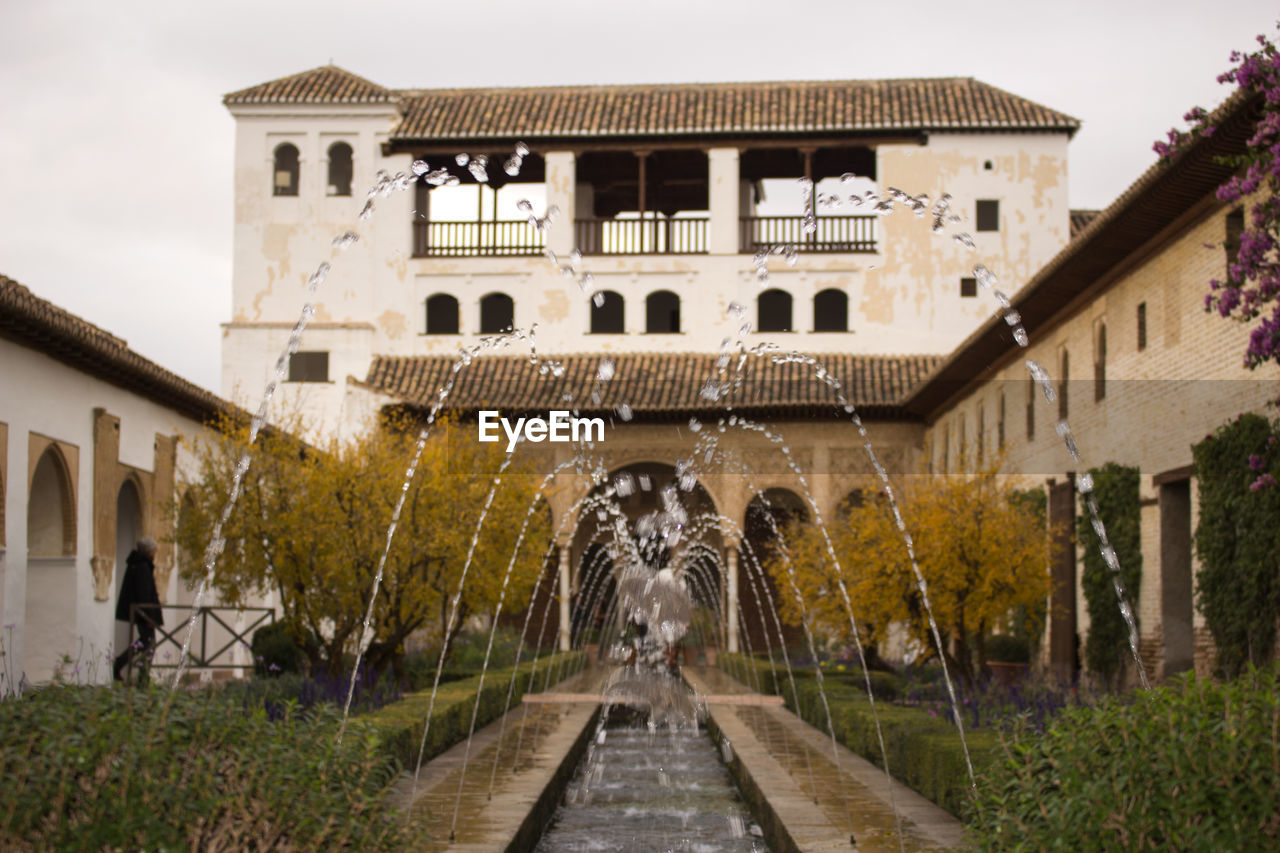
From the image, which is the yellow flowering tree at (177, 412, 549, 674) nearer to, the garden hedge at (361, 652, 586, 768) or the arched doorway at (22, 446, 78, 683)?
the garden hedge at (361, 652, 586, 768)

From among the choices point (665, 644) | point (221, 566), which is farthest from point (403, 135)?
point (221, 566)

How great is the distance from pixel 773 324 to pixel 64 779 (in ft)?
94.2

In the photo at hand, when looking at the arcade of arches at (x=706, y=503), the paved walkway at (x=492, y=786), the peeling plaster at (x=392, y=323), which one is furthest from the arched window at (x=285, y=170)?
the paved walkway at (x=492, y=786)

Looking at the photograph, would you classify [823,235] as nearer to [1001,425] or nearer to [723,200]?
[723,200]

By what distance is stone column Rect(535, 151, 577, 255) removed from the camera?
31844 millimetres

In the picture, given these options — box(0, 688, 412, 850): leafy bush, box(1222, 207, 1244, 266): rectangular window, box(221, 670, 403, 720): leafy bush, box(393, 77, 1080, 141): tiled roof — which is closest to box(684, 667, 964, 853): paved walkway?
box(0, 688, 412, 850): leafy bush

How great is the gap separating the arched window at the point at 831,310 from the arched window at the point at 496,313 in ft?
20.6

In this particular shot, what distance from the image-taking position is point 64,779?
163 inches

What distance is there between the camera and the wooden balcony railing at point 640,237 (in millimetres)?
32375

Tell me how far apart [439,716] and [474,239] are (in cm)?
2156

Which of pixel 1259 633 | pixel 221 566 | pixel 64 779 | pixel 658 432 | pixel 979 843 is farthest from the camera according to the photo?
pixel 658 432

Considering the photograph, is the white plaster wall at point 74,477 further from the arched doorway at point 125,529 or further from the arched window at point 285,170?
the arched window at point 285,170

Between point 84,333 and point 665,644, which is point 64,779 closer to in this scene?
point 84,333

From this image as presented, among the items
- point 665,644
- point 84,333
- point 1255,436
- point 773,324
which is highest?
point 773,324
